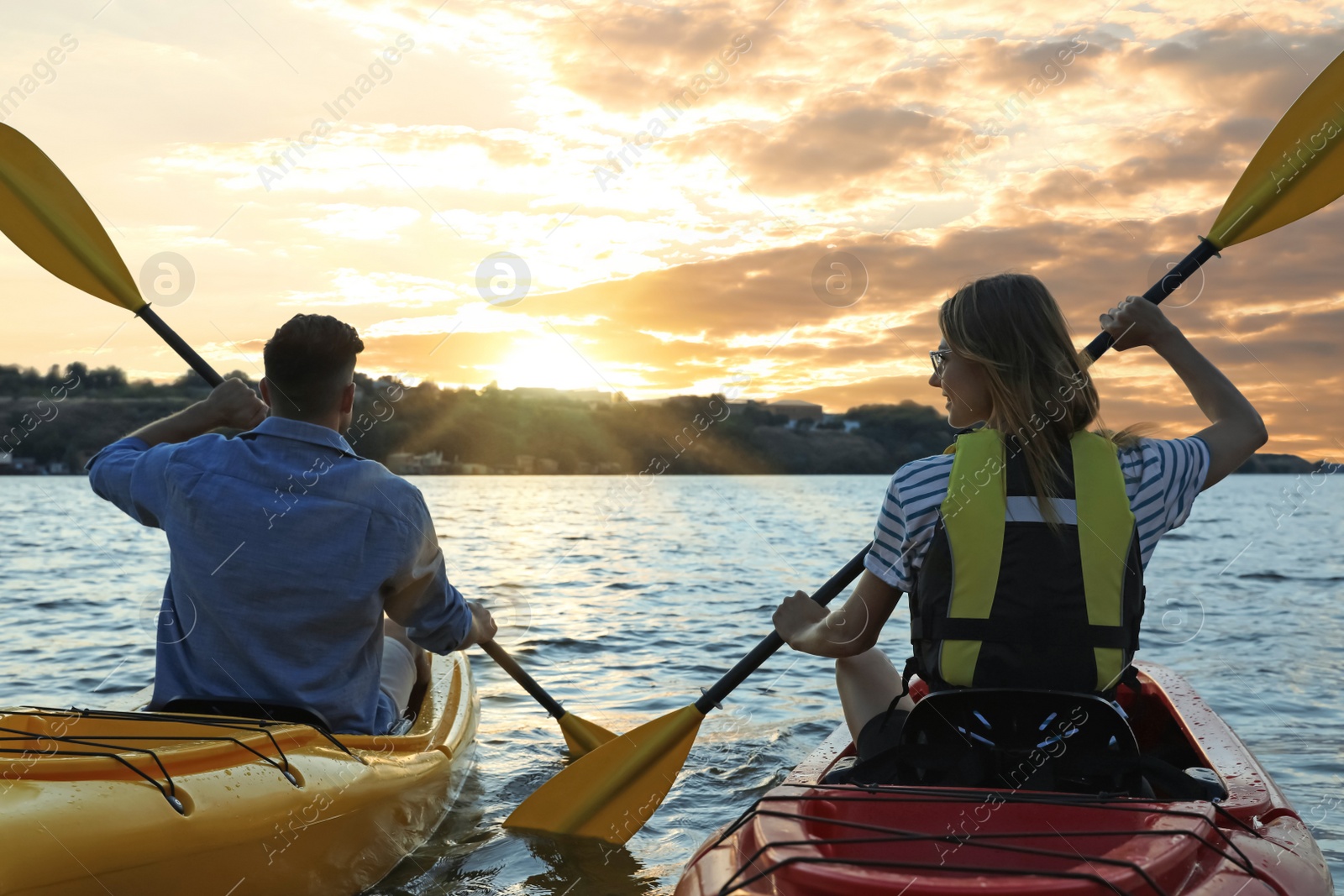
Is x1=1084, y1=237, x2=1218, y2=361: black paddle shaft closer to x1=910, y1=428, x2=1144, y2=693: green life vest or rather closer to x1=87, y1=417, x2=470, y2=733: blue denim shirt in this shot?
x1=910, y1=428, x2=1144, y2=693: green life vest

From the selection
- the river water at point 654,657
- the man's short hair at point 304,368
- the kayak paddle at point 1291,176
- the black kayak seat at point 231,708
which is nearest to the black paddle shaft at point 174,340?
the man's short hair at point 304,368

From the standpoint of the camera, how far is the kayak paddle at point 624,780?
3957 mm

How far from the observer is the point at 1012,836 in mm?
1834

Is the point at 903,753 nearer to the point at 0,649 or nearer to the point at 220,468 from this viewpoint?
the point at 220,468

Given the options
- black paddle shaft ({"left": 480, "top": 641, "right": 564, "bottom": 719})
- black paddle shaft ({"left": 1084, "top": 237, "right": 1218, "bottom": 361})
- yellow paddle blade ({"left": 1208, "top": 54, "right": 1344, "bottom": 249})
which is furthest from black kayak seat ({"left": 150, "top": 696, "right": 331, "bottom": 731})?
yellow paddle blade ({"left": 1208, "top": 54, "right": 1344, "bottom": 249})

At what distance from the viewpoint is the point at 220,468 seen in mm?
2750

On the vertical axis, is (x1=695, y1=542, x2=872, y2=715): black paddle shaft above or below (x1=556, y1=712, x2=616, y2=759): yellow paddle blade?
above

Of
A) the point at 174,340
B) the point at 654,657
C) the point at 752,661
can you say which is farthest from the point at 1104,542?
the point at 654,657

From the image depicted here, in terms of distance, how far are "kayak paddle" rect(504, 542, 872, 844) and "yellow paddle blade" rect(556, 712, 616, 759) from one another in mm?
730

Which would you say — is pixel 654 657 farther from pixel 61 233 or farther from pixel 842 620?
pixel 842 620

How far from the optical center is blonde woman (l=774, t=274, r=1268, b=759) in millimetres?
2152

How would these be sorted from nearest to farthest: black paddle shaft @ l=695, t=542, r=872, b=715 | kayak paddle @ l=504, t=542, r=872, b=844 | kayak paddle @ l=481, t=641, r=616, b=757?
1. black paddle shaft @ l=695, t=542, r=872, b=715
2. kayak paddle @ l=504, t=542, r=872, b=844
3. kayak paddle @ l=481, t=641, r=616, b=757

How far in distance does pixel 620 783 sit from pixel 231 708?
167 centimetres

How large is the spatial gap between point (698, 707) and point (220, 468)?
2050mm
